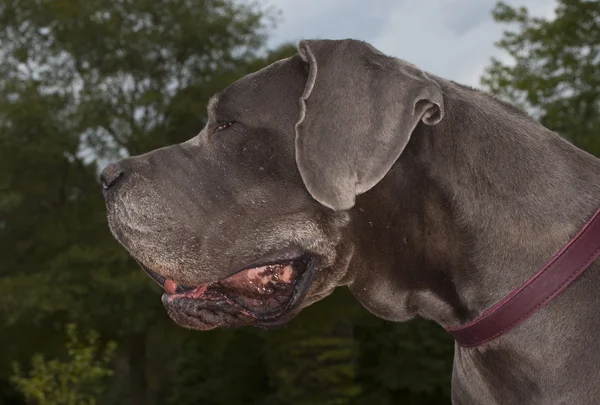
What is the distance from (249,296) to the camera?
3.42 meters

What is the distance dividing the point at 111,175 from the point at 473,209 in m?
1.52

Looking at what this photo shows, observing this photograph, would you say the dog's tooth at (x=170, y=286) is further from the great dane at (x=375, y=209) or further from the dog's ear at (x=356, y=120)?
the dog's ear at (x=356, y=120)

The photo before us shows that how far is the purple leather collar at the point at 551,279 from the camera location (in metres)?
2.83

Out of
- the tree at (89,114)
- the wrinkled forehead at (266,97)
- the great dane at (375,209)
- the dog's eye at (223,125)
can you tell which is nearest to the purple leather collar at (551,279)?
the great dane at (375,209)

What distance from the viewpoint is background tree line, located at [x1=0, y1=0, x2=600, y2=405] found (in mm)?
18906

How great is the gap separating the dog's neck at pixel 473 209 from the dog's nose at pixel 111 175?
1.03 metres

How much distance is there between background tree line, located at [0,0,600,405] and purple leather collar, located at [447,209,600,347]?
14.6m

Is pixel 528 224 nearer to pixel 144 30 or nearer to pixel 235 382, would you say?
pixel 144 30

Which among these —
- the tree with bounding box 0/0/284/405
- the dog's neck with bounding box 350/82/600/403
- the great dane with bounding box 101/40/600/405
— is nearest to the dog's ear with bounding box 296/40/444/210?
the great dane with bounding box 101/40/600/405

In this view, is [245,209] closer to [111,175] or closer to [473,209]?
[111,175]

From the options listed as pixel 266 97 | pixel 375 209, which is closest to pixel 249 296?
pixel 375 209

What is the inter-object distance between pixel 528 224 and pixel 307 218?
88cm

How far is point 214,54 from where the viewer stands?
2228 centimetres

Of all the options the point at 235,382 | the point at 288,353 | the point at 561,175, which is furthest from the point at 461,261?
the point at 235,382
